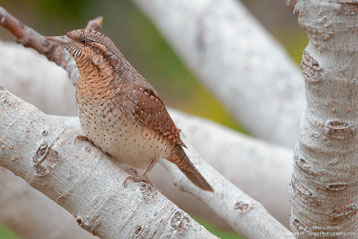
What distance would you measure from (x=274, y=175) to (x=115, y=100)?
5.84 ft

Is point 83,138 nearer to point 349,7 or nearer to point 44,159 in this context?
point 44,159

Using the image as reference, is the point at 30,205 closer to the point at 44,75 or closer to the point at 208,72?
the point at 44,75

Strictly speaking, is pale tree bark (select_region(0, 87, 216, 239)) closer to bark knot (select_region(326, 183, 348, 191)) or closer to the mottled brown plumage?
the mottled brown plumage

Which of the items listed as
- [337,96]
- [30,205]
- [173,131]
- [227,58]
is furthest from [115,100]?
[227,58]

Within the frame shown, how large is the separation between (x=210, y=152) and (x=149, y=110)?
1.54 meters

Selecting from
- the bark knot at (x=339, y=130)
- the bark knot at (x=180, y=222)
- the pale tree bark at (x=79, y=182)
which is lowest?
the bark knot at (x=180, y=222)

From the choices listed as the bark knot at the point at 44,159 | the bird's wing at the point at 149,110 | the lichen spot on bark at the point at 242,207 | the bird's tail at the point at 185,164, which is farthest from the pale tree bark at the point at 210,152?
the bark knot at the point at 44,159

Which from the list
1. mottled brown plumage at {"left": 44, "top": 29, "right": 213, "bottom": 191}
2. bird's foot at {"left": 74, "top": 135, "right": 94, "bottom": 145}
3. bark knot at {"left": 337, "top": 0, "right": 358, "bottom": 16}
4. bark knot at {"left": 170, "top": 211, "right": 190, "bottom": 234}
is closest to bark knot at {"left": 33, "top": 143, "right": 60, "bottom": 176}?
bird's foot at {"left": 74, "top": 135, "right": 94, "bottom": 145}

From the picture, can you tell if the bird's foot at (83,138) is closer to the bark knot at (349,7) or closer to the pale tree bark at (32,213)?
the bark knot at (349,7)

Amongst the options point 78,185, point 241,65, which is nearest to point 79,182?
point 78,185

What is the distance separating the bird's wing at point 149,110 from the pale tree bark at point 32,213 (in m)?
1.20

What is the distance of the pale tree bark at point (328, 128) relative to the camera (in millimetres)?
1129

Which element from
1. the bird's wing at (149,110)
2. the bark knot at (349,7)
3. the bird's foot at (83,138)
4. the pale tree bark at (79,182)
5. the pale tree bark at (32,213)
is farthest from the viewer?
the pale tree bark at (32,213)

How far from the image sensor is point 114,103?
187 cm
